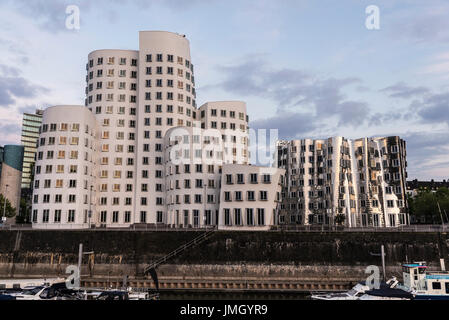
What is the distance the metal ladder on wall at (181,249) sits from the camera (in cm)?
7239

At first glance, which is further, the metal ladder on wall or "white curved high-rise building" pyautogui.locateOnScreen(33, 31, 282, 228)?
"white curved high-rise building" pyautogui.locateOnScreen(33, 31, 282, 228)

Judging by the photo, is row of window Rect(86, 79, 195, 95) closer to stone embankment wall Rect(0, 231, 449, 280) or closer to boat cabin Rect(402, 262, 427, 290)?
stone embankment wall Rect(0, 231, 449, 280)

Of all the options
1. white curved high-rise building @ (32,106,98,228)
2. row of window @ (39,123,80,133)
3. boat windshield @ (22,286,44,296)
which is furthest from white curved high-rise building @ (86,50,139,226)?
boat windshield @ (22,286,44,296)

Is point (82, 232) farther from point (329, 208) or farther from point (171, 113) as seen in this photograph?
point (329, 208)

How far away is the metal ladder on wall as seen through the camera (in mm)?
72394

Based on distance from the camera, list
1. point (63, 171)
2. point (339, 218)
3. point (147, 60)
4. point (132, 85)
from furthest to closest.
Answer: point (132, 85) → point (147, 60) → point (339, 218) → point (63, 171)

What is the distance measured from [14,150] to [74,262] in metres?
63.0

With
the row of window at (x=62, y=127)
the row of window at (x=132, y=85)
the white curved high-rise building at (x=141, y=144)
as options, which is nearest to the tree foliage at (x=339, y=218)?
the white curved high-rise building at (x=141, y=144)

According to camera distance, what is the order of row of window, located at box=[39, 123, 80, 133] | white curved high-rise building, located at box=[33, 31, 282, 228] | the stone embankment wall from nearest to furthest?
the stone embankment wall
white curved high-rise building, located at box=[33, 31, 282, 228]
row of window, located at box=[39, 123, 80, 133]

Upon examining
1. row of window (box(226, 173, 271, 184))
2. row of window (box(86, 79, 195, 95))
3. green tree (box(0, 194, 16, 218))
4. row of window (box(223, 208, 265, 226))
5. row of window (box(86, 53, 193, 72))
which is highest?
row of window (box(86, 53, 193, 72))

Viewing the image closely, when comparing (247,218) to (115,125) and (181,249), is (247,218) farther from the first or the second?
(115,125)

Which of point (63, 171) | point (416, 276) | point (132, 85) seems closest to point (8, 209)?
point (63, 171)

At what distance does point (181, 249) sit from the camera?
244 feet
